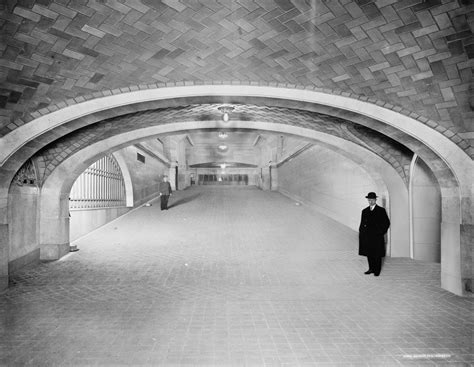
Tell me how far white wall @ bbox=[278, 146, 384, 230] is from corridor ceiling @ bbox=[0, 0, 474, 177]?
4577mm

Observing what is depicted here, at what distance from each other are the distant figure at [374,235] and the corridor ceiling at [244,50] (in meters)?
1.98

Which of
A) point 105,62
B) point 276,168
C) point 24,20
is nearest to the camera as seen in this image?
point 24,20

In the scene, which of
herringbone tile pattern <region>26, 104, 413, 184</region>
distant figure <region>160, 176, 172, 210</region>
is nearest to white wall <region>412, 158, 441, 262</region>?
herringbone tile pattern <region>26, 104, 413, 184</region>

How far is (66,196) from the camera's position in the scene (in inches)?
317

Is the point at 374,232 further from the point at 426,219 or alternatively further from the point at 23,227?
the point at 23,227

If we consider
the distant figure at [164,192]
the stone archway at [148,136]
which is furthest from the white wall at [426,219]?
the distant figure at [164,192]

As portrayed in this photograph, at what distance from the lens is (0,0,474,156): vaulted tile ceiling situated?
10.4 feet

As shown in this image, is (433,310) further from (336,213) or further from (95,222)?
(95,222)

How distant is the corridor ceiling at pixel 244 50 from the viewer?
10.4 feet

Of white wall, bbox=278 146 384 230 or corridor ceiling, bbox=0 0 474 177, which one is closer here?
corridor ceiling, bbox=0 0 474 177

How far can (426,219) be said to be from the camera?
789 cm

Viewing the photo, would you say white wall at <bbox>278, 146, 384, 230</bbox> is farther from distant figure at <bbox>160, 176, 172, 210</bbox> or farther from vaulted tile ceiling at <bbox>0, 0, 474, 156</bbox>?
distant figure at <bbox>160, 176, 172, 210</bbox>

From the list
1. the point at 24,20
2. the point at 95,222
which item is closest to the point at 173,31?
the point at 24,20

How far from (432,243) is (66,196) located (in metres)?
9.37
